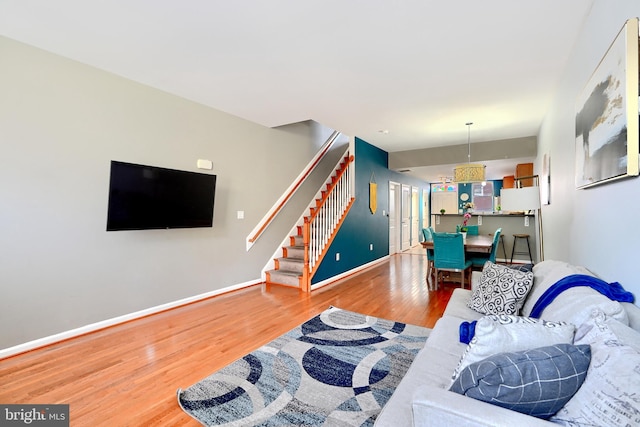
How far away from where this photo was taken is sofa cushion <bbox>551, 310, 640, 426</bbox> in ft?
2.57

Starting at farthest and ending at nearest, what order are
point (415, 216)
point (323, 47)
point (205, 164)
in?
point (415, 216) < point (205, 164) < point (323, 47)

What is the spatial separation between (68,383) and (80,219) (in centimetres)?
148

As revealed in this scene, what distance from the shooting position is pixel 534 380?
0.93 metres

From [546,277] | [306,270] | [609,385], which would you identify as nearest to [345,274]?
[306,270]

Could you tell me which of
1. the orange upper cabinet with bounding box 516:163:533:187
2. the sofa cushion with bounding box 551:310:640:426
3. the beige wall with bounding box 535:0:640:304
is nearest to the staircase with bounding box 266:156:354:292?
the beige wall with bounding box 535:0:640:304

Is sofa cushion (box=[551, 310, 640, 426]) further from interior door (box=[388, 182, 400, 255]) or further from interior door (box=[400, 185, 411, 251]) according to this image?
interior door (box=[400, 185, 411, 251])

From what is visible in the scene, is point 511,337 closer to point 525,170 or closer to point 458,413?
point 458,413

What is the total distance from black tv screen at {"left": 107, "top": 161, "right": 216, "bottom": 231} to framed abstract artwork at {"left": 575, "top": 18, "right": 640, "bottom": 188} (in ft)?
12.0

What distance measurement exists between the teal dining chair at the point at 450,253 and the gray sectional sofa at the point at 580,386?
8.59 feet

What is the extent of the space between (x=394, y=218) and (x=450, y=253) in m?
3.87

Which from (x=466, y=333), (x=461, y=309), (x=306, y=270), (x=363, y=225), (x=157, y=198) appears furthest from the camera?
(x=363, y=225)

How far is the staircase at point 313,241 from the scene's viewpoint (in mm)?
4484

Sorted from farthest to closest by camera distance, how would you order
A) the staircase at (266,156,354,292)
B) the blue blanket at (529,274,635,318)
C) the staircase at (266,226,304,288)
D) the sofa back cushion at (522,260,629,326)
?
the staircase at (266,226,304,288) → the staircase at (266,156,354,292) → the blue blanket at (529,274,635,318) → the sofa back cushion at (522,260,629,326)

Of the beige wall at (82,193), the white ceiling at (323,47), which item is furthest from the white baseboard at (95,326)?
the white ceiling at (323,47)
